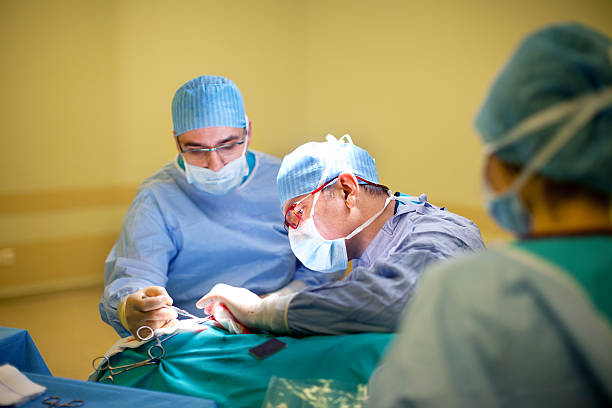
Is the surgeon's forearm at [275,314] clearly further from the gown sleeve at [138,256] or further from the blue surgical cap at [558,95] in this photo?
the blue surgical cap at [558,95]

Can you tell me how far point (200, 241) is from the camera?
2.42 meters

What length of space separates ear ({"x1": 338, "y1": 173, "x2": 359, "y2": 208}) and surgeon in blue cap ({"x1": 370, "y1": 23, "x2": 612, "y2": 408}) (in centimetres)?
108

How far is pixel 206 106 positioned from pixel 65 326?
2.37 metres

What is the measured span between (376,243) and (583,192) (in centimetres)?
118

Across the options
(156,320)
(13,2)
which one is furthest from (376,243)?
(13,2)

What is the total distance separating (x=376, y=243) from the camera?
6.46ft

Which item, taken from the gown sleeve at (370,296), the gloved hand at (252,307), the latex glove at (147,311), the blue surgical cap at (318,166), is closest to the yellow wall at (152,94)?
the blue surgical cap at (318,166)

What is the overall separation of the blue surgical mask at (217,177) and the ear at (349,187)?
714mm

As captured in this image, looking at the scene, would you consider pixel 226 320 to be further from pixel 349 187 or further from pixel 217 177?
pixel 217 177

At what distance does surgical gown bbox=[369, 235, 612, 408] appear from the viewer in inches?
28.8

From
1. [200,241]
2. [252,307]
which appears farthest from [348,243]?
[200,241]

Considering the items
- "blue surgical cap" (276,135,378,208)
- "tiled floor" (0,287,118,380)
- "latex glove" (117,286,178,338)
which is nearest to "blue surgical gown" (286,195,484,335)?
"blue surgical cap" (276,135,378,208)

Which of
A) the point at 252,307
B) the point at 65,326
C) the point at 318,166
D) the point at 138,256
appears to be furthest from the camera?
the point at 65,326

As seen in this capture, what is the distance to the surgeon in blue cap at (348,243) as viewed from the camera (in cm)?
150
